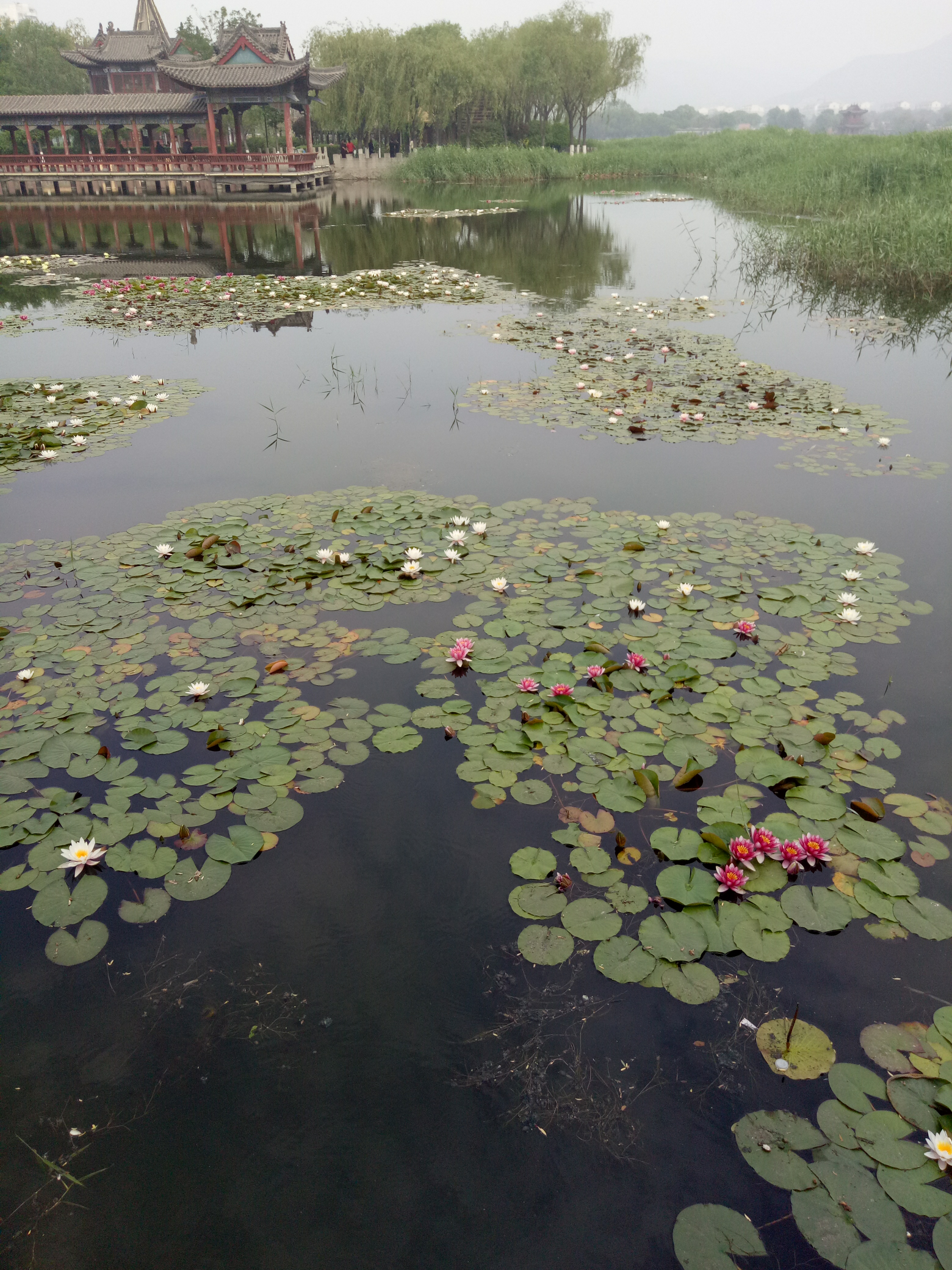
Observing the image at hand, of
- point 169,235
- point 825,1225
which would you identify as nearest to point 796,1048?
point 825,1225

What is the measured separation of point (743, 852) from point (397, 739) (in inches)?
50.9

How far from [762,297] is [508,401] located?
6.36 metres

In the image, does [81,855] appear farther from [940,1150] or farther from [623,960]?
[940,1150]

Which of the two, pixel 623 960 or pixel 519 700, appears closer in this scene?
pixel 623 960

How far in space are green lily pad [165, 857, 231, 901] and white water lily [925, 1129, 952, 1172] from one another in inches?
75.7

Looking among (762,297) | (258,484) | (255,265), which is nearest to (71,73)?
(255,265)

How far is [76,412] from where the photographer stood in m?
6.58

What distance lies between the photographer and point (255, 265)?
13844 millimetres

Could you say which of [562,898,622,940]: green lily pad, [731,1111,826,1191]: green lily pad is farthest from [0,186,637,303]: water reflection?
[731,1111,826,1191]: green lily pad

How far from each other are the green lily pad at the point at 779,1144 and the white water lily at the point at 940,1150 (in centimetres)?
21

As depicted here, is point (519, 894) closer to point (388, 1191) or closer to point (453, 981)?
point (453, 981)

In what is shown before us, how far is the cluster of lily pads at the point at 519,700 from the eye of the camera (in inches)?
88.9

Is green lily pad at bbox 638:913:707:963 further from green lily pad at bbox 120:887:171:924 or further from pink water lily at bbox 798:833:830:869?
green lily pad at bbox 120:887:171:924

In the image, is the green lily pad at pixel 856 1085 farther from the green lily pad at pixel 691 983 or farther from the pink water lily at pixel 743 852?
the pink water lily at pixel 743 852
